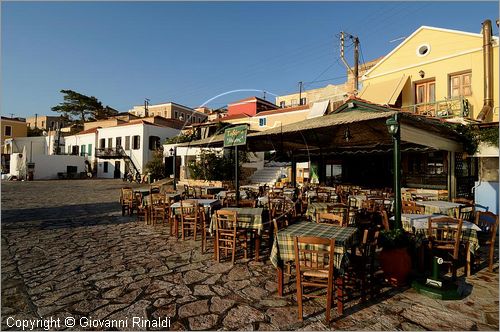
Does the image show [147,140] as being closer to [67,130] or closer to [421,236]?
[67,130]

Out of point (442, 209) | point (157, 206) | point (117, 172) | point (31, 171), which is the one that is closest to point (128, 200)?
point (157, 206)

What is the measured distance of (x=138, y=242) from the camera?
6254 millimetres

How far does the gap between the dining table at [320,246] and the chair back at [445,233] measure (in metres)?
1.49

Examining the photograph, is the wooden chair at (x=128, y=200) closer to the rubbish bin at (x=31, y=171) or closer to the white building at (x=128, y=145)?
the white building at (x=128, y=145)

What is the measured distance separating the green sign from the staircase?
12.6 metres

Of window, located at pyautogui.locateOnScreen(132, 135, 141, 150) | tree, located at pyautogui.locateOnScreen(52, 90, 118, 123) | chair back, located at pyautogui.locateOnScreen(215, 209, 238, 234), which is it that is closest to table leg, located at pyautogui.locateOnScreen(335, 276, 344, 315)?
chair back, located at pyautogui.locateOnScreen(215, 209, 238, 234)

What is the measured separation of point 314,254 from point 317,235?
0.34 meters

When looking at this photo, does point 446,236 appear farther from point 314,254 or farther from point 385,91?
point 385,91

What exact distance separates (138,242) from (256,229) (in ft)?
9.64

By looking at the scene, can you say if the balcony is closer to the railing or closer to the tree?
the tree

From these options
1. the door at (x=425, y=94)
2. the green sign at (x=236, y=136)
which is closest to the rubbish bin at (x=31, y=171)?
the green sign at (x=236, y=136)

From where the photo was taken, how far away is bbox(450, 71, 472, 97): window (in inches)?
Result: 537

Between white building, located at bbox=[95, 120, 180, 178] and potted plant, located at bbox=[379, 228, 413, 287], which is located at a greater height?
white building, located at bbox=[95, 120, 180, 178]

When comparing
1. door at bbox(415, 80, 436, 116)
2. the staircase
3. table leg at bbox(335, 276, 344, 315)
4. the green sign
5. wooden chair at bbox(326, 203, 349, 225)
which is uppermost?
door at bbox(415, 80, 436, 116)
